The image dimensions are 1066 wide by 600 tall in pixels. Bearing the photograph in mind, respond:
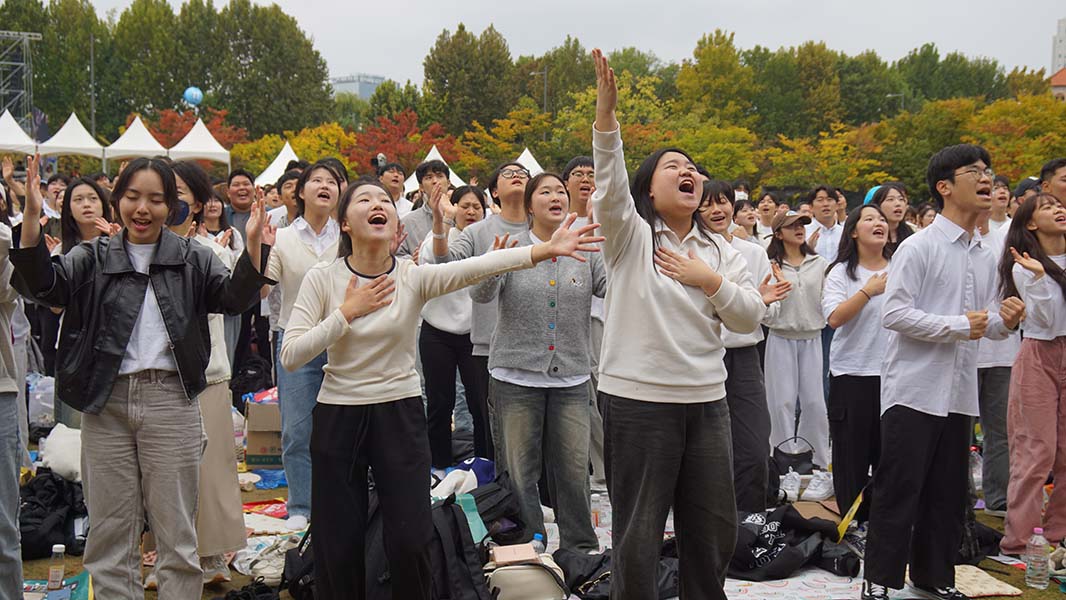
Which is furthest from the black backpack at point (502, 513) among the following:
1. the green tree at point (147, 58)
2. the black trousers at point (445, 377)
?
the green tree at point (147, 58)

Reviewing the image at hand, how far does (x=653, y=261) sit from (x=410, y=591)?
1.77 metres

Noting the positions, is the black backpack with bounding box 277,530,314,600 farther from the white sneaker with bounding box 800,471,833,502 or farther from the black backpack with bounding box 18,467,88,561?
the white sneaker with bounding box 800,471,833,502

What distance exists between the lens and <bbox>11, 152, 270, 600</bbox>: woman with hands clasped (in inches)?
146

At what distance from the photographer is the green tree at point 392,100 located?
49.6 metres

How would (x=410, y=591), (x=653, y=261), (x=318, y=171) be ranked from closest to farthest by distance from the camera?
(x=653, y=261), (x=410, y=591), (x=318, y=171)

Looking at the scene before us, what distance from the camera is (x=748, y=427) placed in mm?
5762

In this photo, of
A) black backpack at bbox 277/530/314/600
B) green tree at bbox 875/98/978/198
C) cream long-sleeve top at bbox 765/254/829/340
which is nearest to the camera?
black backpack at bbox 277/530/314/600

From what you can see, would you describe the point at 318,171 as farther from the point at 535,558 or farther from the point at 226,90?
the point at 226,90

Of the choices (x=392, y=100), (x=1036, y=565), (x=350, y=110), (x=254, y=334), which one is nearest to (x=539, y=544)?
(x=1036, y=565)

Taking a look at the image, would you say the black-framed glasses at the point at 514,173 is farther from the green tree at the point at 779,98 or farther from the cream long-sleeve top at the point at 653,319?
the green tree at the point at 779,98

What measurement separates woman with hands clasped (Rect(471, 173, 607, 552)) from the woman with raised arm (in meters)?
1.27

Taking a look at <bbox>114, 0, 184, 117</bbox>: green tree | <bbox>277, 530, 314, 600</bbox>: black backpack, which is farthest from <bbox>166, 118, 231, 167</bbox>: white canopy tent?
<bbox>114, 0, 184, 117</bbox>: green tree

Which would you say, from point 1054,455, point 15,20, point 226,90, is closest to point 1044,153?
point 1054,455

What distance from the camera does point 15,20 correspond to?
5628 cm
